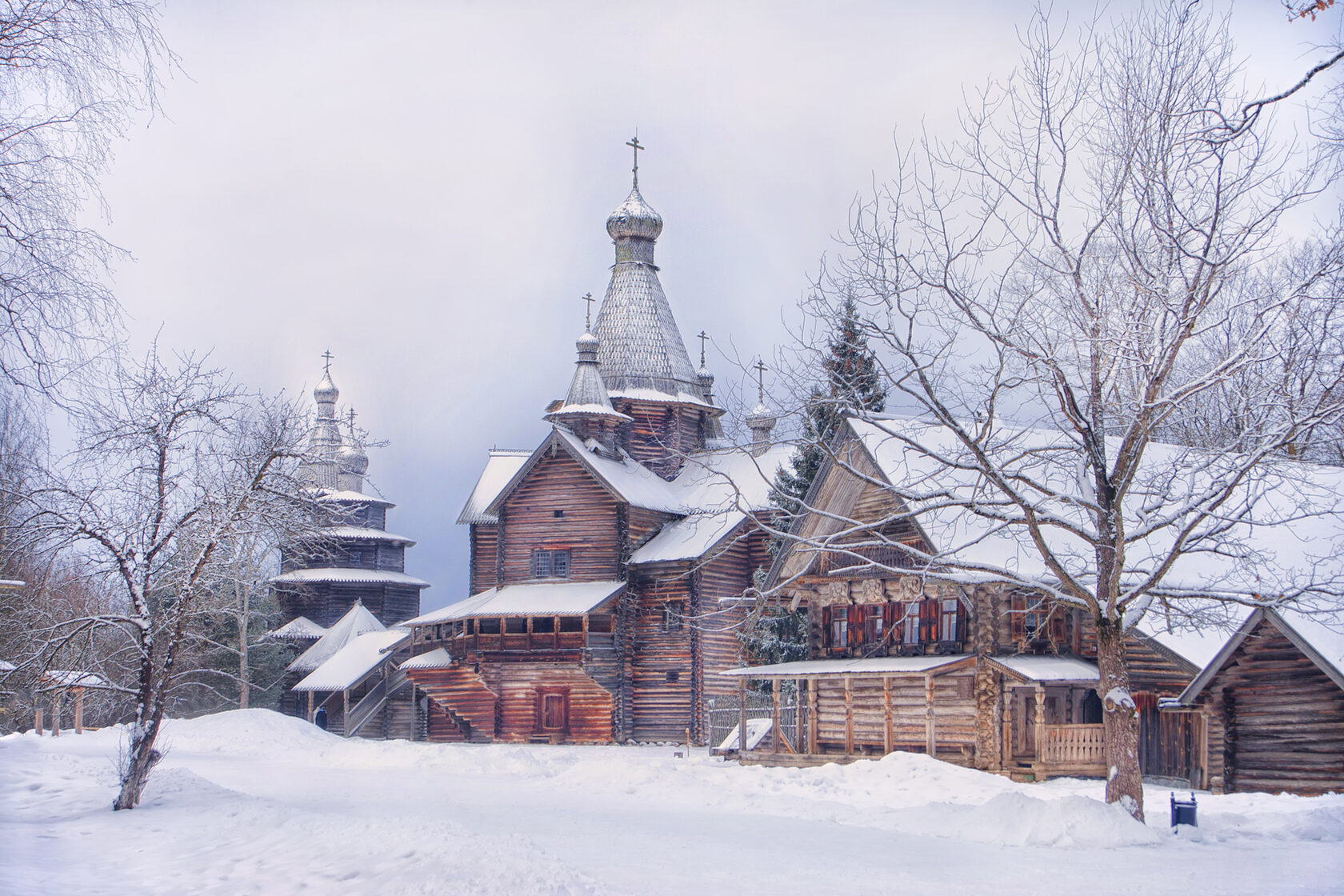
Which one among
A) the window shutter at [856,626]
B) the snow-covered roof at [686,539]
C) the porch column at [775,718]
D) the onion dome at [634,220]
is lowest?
the porch column at [775,718]

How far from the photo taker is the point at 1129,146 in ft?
54.7

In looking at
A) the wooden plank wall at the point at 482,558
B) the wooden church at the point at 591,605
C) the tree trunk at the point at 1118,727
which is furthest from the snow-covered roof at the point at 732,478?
the tree trunk at the point at 1118,727

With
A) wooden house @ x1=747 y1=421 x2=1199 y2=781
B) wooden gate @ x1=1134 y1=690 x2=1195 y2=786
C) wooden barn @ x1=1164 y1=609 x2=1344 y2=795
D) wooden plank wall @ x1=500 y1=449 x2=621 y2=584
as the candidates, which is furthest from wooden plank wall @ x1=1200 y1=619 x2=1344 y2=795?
wooden plank wall @ x1=500 y1=449 x2=621 y2=584

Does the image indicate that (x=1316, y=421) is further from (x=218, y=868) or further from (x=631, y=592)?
(x=631, y=592)

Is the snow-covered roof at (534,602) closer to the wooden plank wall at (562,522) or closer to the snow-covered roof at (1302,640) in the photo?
the wooden plank wall at (562,522)

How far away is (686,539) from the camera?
139 feet

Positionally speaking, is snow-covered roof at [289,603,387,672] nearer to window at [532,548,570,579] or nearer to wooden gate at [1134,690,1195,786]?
window at [532,548,570,579]

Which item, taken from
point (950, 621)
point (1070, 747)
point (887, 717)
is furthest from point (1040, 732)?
point (950, 621)

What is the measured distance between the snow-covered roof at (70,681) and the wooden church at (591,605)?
21963 mm

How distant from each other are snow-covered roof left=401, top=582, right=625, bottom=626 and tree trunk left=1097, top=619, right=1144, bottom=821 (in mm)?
24521

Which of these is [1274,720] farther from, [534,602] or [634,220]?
[634,220]

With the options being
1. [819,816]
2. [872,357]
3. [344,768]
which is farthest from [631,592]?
[872,357]

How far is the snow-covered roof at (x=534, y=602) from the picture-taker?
1588 inches

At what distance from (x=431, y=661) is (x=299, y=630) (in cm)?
1621
